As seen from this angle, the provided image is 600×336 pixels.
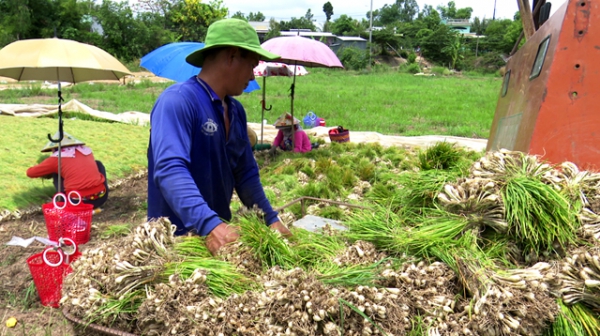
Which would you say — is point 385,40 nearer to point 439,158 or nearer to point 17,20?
point 17,20

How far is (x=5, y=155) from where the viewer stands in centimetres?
625

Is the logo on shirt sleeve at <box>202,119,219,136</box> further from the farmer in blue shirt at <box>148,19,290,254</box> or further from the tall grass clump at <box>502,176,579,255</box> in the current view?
the tall grass clump at <box>502,176,579,255</box>

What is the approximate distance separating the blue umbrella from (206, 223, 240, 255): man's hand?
4.62 metres

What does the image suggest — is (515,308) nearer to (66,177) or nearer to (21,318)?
(21,318)

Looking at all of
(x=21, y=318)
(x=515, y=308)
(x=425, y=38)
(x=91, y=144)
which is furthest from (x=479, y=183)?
(x=425, y=38)

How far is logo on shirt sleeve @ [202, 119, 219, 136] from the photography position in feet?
7.30

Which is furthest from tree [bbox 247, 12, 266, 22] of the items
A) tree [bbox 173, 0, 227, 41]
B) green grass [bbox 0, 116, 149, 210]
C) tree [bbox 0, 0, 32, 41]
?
green grass [bbox 0, 116, 149, 210]

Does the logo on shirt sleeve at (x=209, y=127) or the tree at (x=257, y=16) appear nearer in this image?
the logo on shirt sleeve at (x=209, y=127)

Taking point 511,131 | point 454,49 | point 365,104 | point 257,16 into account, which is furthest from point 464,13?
point 511,131

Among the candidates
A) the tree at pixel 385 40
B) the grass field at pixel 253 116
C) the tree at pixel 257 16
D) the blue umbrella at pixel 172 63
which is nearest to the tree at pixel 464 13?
the tree at pixel 257 16

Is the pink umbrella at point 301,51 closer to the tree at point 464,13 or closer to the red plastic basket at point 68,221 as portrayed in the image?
the red plastic basket at point 68,221

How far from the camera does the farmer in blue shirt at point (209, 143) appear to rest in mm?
1784

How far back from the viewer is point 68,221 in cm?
425

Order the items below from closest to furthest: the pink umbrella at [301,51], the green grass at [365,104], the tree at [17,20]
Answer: the pink umbrella at [301,51] → the green grass at [365,104] → the tree at [17,20]
